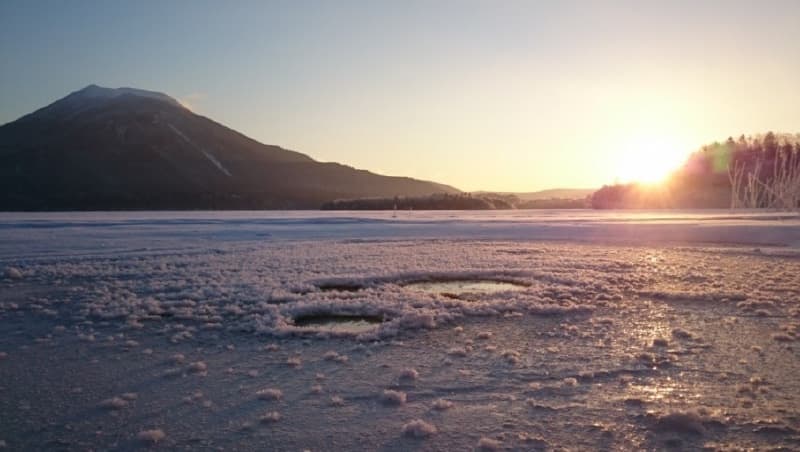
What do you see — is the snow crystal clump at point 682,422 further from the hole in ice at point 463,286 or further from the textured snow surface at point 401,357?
the hole in ice at point 463,286

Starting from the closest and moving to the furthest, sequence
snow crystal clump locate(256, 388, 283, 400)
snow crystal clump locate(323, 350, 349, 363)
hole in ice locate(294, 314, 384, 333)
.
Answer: snow crystal clump locate(256, 388, 283, 400) → snow crystal clump locate(323, 350, 349, 363) → hole in ice locate(294, 314, 384, 333)

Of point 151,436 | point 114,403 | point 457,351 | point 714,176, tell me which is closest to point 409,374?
point 457,351

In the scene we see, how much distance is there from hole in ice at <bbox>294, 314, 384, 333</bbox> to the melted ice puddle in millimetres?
2175

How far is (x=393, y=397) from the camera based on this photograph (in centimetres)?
412

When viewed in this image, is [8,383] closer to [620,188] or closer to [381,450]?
[381,450]

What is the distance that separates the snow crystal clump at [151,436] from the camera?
137 inches

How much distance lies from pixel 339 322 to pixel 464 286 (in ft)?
11.1

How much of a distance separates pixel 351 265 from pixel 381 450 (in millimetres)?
8810

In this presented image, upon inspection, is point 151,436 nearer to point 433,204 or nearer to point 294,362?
point 294,362

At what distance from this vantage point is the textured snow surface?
3.61 metres

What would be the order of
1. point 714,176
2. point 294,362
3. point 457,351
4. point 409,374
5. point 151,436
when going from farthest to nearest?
point 714,176 → point 457,351 → point 294,362 → point 409,374 → point 151,436

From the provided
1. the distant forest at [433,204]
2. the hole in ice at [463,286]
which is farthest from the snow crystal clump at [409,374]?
the distant forest at [433,204]

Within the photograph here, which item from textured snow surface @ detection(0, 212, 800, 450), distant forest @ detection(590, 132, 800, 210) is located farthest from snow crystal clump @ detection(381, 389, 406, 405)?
distant forest @ detection(590, 132, 800, 210)

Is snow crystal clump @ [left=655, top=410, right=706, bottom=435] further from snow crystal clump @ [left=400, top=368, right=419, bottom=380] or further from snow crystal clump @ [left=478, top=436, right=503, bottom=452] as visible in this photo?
snow crystal clump @ [left=400, top=368, right=419, bottom=380]
